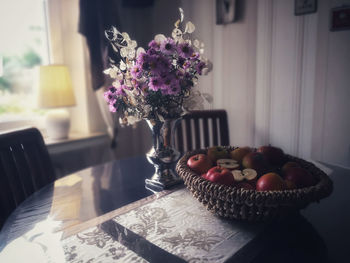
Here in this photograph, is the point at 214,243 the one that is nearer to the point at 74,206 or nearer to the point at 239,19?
the point at 74,206

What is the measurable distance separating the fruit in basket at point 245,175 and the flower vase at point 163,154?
306mm

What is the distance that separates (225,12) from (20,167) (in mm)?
1673

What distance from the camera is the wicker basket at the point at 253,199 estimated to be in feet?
2.27

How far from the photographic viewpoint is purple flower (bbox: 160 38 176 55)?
983mm

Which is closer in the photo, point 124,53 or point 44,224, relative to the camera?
point 44,224

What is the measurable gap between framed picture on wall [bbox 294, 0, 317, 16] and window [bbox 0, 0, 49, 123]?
1.78 m

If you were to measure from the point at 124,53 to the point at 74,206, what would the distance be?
0.55m

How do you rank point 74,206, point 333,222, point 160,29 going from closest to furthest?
point 333,222
point 74,206
point 160,29

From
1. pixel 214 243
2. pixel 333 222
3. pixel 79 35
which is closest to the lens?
pixel 214 243

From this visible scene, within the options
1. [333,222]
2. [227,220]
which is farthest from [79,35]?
[333,222]

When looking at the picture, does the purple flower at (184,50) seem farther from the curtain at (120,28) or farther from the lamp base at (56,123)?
the lamp base at (56,123)

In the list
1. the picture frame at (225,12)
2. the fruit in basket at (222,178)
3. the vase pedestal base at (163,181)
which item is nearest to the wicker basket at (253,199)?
the fruit in basket at (222,178)

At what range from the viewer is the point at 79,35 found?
89.8 inches

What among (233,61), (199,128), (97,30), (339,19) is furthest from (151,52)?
(97,30)
